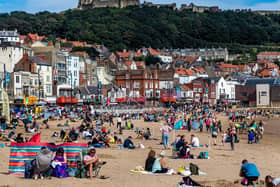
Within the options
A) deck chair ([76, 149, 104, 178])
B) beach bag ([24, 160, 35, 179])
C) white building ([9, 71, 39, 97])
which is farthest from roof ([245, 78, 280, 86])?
beach bag ([24, 160, 35, 179])

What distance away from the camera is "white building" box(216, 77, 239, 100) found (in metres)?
90.2

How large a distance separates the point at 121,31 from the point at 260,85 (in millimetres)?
89719

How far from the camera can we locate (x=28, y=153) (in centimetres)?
1227

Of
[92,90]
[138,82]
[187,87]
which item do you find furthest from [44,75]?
[187,87]

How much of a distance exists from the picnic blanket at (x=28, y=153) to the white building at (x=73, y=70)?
177ft

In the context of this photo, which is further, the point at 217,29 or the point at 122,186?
the point at 217,29

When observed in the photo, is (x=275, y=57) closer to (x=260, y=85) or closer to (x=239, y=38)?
(x=239, y=38)

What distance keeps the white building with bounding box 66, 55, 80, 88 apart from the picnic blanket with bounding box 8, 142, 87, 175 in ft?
177

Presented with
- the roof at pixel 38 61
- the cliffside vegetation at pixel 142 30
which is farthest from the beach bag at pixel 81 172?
the cliffside vegetation at pixel 142 30

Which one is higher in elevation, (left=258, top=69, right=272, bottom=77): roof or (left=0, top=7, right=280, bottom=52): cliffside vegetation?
(left=0, top=7, right=280, bottom=52): cliffside vegetation

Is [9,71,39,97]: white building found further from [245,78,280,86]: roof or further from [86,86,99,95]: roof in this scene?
[245,78,280,86]: roof

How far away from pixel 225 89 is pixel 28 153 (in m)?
82.2

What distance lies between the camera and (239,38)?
188m

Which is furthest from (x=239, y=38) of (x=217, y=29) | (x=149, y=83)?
(x=149, y=83)
